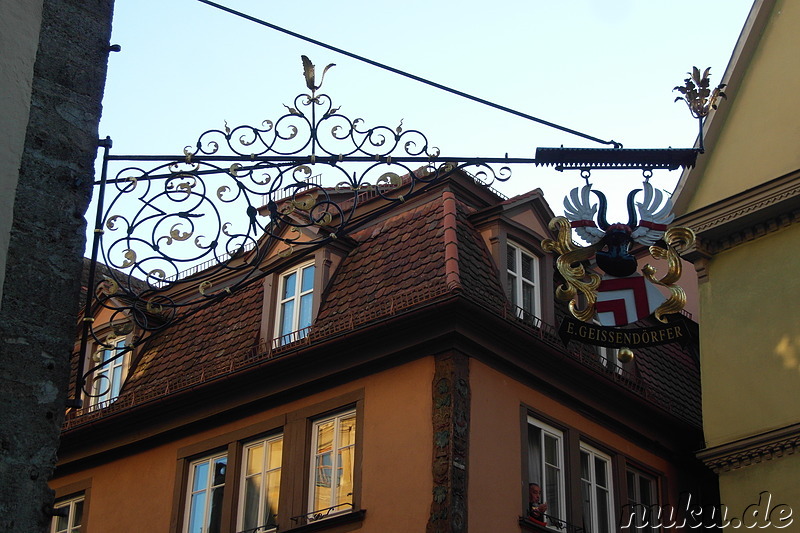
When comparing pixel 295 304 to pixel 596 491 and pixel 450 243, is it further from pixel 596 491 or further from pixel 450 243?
Answer: pixel 596 491

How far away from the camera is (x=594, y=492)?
18.8 m

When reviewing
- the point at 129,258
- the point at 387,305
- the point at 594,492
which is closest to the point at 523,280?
the point at 387,305

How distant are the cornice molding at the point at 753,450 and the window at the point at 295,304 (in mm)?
6006

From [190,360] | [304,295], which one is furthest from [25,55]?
[190,360]

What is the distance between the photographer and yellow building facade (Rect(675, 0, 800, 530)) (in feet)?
55.1

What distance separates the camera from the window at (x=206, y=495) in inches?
734

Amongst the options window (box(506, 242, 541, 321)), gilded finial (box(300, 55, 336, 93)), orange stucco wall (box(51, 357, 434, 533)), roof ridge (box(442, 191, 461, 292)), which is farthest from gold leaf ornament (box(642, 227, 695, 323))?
window (box(506, 242, 541, 321))

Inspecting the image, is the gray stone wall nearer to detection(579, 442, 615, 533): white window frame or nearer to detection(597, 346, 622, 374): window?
detection(579, 442, 615, 533): white window frame

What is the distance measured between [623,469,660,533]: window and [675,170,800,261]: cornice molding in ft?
12.6

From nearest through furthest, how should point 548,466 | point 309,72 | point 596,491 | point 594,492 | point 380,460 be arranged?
point 309,72 < point 380,460 < point 548,466 < point 594,492 < point 596,491

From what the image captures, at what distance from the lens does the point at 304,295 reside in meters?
19.3

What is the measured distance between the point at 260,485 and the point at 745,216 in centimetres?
786

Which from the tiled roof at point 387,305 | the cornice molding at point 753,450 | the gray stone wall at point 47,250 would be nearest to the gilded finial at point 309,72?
the gray stone wall at point 47,250

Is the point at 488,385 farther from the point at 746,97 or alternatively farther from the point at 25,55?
the point at 25,55
